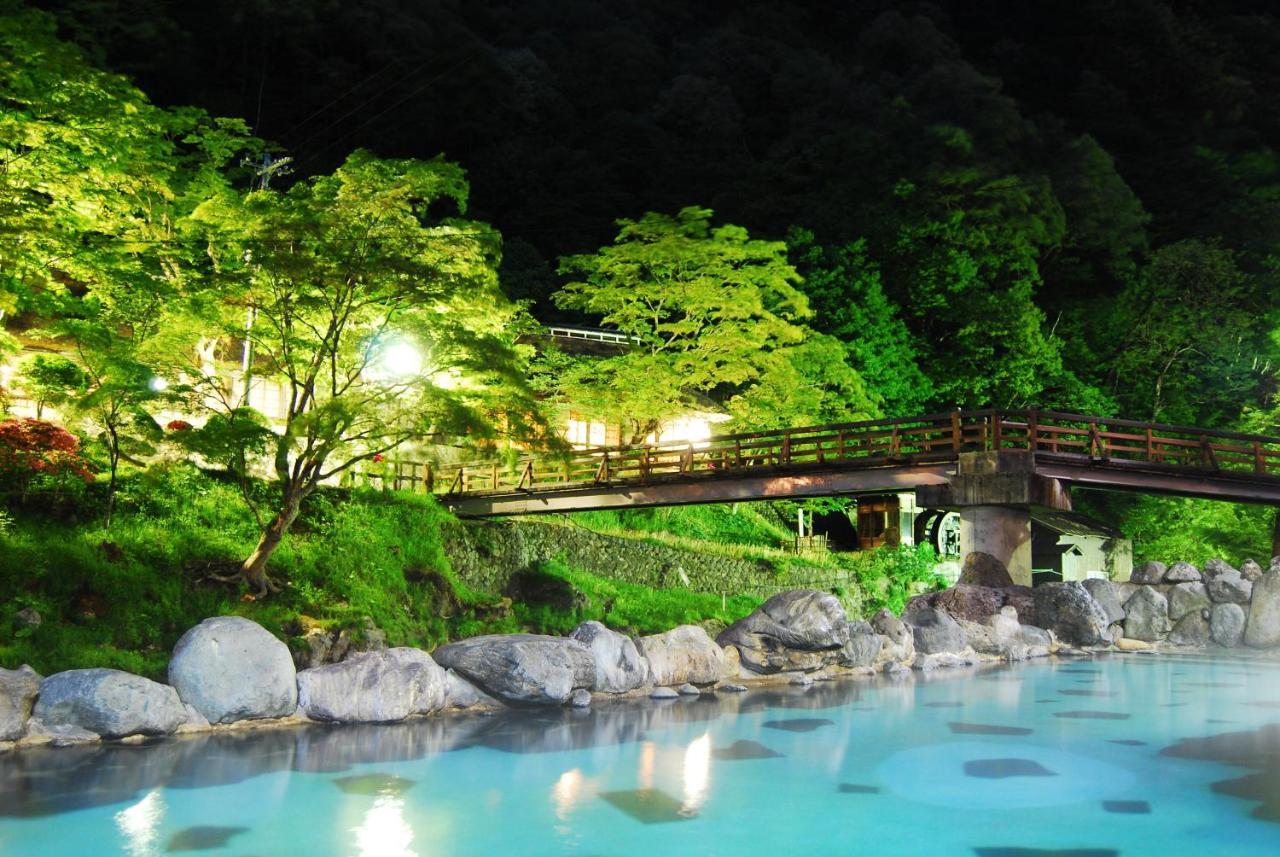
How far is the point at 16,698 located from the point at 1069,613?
2012 centimetres

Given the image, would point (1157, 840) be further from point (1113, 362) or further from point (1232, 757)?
point (1113, 362)

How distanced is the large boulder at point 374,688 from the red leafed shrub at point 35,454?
5197 millimetres

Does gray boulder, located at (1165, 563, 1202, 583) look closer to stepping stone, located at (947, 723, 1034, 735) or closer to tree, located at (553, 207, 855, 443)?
tree, located at (553, 207, 855, 443)

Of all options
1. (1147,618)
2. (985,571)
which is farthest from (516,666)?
(1147,618)

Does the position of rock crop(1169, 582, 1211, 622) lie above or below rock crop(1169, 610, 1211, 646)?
above

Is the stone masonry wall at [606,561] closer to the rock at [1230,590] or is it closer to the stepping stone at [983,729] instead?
the rock at [1230,590]

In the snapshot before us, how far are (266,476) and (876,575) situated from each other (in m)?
Result: 17.5

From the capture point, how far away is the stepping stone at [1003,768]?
37.1ft

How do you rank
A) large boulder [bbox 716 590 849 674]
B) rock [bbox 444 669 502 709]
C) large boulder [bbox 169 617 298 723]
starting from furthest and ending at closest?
large boulder [bbox 716 590 849 674] < rock [bbox 444 669 502 709] < large boulder [bbox 169 617 298 723]

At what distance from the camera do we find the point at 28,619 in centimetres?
1286

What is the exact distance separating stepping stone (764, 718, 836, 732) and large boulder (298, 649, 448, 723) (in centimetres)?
459

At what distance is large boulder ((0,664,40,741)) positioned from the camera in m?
11.1

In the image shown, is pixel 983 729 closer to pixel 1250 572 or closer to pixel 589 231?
pixel 1250 572

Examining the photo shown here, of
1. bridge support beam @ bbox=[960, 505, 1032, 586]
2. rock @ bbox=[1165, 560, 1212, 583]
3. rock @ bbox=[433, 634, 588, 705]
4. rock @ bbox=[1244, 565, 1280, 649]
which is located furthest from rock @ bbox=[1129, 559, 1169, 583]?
rock @ bbox=[433, 634, 588, 705]
